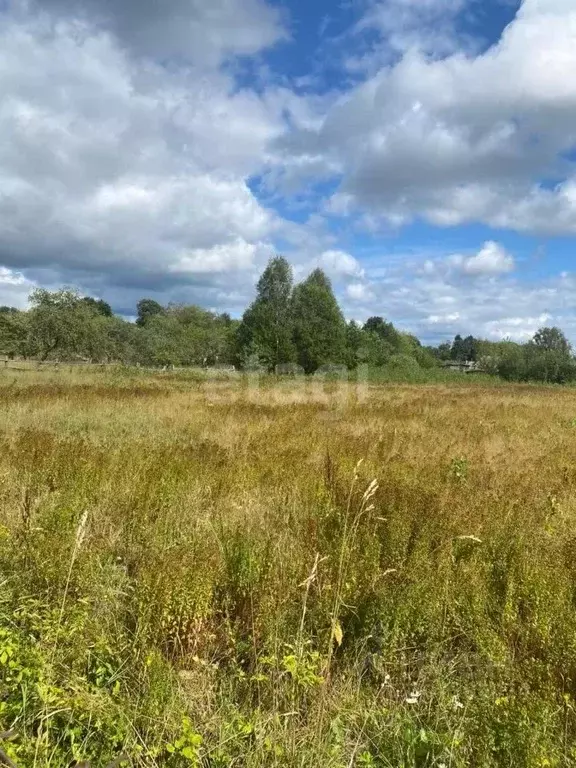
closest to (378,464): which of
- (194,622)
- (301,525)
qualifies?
(301,525)

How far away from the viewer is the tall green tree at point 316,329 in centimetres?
4841

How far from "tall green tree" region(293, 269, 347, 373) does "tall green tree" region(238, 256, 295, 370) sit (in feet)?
3.25

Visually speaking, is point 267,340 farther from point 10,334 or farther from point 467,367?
point 467,367

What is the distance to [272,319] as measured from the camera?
47.8m

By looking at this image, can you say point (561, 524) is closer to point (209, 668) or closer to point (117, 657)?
point (209, 668)

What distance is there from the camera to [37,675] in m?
2.18

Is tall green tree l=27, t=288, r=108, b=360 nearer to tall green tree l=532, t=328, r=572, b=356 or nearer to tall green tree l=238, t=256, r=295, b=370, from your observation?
tall green tree l=238, t=256, r=295, b=370

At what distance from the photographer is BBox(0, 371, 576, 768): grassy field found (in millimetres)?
2016

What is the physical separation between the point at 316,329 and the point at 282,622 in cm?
4660

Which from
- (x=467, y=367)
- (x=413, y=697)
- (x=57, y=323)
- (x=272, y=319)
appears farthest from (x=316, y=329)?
(x=467, y=367)

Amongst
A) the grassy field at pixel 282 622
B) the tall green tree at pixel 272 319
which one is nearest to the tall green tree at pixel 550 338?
the tall green tree at pixel 272 319

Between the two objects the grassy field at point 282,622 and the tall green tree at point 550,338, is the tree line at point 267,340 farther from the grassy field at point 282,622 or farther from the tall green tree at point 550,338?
the grassy field at point 282,622

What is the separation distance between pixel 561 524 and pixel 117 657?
146 inches

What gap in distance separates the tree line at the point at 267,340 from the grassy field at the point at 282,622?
3411 cm
